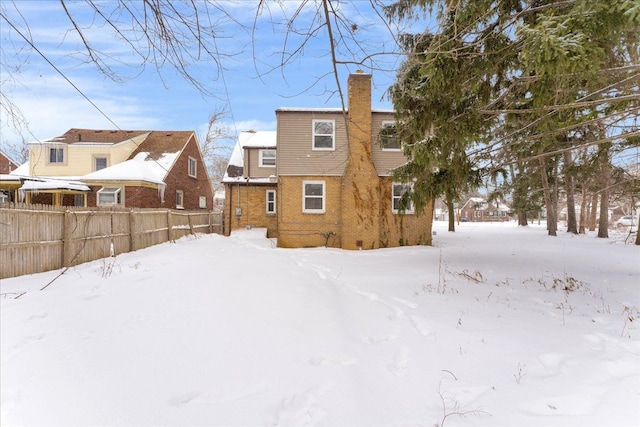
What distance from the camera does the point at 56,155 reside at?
20625mm

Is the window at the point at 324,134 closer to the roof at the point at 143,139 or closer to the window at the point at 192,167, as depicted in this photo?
the roof at the point at 143,139

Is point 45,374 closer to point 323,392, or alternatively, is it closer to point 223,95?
point 323,392

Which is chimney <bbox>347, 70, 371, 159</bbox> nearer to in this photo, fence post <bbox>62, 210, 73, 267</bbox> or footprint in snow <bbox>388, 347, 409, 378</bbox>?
fence post <bbox>62, 210, 73, 267</bbox>

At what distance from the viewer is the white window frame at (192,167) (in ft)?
73.4

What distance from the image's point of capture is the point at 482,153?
8109mm

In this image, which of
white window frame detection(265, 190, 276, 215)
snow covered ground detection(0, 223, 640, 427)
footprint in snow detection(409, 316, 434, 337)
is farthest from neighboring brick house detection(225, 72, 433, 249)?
footprint in snow detection(409, 316, 434, 337)

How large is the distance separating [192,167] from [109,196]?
591 cm

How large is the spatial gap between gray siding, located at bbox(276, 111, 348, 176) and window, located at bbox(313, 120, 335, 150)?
0.58 feet

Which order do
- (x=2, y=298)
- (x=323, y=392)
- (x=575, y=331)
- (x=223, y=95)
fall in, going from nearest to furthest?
(x=323, y=392)
(x=223, y=95)
(x=575, y=331)
(x=2, y=298)

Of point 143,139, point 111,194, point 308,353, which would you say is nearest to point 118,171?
point 111,194

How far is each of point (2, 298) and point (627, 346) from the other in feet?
28.2

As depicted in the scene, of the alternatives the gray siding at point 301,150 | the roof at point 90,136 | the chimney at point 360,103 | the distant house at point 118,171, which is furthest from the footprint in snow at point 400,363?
the roof at point 90,136

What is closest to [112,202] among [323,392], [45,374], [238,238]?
[238,238]

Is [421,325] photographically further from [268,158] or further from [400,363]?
[268,158]
